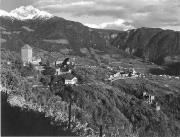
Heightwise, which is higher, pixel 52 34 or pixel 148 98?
pixel 52 34

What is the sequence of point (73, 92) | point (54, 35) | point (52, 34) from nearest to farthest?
point (73, 92), point (54, 35), point (52, 34)

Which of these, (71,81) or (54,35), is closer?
(71,81)

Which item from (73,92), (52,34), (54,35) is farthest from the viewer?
(52,34)

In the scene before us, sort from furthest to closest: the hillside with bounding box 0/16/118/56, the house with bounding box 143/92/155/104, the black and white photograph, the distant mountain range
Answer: the distant mountain range, the hillside with bounding box 0/16/118/56, the house with bounding box 143/92/155/104, the black and white photograph

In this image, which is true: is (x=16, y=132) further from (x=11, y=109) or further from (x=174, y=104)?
(x=174, y=104)

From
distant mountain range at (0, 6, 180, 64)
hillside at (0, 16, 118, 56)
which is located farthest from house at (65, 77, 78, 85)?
hillside at (0, 16, 118, 56)

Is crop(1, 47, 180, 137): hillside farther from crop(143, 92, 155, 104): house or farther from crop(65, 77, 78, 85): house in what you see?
crop(65, 77, 78, 85): house

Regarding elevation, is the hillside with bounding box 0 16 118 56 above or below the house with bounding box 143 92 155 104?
above

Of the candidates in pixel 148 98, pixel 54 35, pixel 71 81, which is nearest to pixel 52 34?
pixel 54 35

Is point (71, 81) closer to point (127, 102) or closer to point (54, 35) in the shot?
point (127, 102)

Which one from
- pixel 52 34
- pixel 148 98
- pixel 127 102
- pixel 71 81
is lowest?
pixel 148 98

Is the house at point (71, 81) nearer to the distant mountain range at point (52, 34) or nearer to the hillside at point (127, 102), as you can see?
the hillside at point (127, 102)
